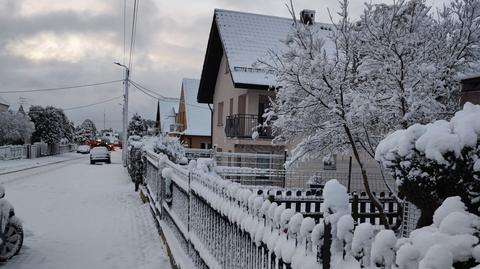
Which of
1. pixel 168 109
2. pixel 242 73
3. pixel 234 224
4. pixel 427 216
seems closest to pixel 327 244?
pixel 427 216

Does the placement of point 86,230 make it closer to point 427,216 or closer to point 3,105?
point 427,216

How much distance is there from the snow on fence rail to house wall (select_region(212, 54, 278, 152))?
11.3 m

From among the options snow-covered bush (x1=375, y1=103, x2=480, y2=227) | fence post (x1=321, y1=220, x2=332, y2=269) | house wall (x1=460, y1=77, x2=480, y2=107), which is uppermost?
house wall (x1=460, y1=77, x2=480, y2=107)

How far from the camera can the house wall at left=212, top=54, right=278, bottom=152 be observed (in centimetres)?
1911

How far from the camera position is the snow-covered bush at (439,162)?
6.37 ft

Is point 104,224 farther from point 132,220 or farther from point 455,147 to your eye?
point 455,147

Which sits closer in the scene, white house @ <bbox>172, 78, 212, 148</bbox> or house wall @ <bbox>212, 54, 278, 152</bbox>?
house wall @ <bbox>212, 54, 278, 152</bbox>

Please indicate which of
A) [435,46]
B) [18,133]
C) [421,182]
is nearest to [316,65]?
[435,46]

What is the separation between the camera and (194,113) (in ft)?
111

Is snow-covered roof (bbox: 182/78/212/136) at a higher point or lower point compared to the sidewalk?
higher

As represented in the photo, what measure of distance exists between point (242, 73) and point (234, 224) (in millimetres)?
15579

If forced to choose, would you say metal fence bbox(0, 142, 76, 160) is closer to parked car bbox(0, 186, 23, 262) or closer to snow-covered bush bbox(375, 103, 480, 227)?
parked car bbox(0, 186, 23, 262)

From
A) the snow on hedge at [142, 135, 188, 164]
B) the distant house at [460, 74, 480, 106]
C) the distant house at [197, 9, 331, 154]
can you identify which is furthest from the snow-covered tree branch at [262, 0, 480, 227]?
the distant house at [197, 9, 331, 154]

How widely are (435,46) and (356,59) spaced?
1.30 metres
